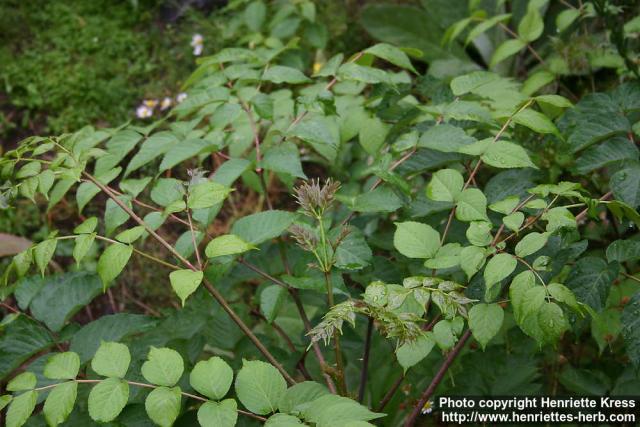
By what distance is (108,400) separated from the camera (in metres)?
0.95

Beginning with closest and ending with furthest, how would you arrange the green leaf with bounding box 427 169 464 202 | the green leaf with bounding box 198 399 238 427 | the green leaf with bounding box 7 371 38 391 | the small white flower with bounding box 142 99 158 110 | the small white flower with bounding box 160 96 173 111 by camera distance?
the green leaf with bounding box 198 399 238 427
the green leaf with bounding box 7 371 38 391
the green leaf with bounding box 427 169 464 202
the small white flower with bounding box 160 96 173 111
the small white flower with bounding box 142 99 158 110

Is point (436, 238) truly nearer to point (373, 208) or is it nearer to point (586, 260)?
point (373, 208)

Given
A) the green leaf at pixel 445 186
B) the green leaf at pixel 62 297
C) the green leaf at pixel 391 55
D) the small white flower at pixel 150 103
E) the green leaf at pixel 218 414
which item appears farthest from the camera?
the small white flower at pixel 150 103

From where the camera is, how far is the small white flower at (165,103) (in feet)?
8.49

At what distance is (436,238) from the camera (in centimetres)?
109

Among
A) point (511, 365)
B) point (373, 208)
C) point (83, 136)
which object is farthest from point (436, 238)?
point (83, 136)

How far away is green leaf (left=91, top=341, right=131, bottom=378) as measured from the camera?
981 millimetres

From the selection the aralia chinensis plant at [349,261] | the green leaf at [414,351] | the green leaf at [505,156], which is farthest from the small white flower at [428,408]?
the green leaf at [505,156]

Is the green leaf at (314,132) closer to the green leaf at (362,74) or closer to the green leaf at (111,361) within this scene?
the green leaf at (362,74)

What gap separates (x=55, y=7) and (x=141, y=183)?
7.03 feet

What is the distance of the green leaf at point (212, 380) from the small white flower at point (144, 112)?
73.2 inches

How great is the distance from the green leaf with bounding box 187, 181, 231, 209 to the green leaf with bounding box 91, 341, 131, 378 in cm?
25

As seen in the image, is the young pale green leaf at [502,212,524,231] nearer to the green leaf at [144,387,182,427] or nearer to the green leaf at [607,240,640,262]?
the green leaf at [607,240,640,262]

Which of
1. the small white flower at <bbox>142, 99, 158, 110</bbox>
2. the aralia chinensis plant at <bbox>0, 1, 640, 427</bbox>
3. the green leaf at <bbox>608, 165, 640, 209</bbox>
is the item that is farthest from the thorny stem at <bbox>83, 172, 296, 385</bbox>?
the small white flower at <bbox>142, 99, 158, 110</bbox>
